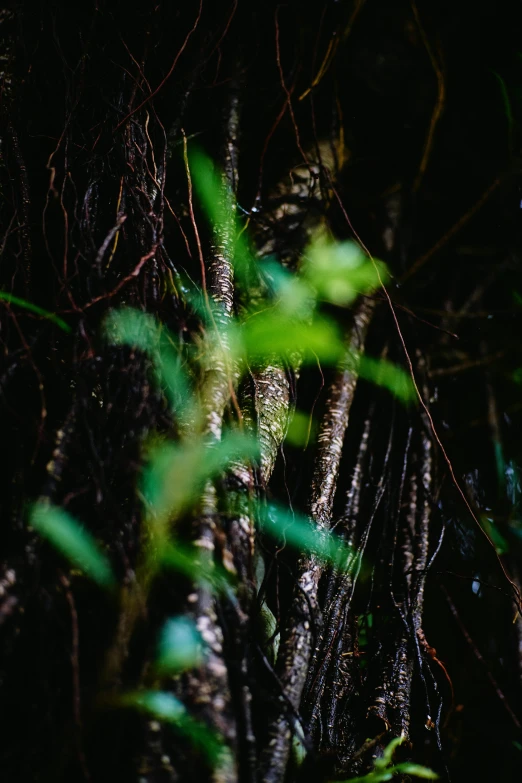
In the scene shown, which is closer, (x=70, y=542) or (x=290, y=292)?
(x=70, y=542)

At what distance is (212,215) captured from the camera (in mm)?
1657

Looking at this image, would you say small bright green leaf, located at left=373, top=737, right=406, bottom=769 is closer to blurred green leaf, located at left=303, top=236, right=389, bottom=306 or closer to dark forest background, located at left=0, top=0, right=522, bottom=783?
dark forest background, located at left=0, top=0, right=522, bottom=783

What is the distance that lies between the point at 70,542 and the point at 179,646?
267 millimetres

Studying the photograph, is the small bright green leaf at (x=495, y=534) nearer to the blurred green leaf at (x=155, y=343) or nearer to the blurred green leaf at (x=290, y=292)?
the blurred green leaf at (x=290, y=292)

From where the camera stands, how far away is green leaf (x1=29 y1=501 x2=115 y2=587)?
88 centimetres

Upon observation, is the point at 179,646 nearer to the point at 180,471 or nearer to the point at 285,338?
the point at 180,471

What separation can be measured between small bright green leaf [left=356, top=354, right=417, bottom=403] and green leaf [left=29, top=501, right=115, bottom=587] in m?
1.32

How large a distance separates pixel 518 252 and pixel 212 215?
60.2 inches

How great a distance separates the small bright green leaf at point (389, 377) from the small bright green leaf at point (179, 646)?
1.31m

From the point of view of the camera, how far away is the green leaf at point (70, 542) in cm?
88

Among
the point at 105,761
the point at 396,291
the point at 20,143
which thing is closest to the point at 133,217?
the point at 20,143

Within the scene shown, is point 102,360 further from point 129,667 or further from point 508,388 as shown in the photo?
point 508,388

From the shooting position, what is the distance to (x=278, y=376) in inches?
62.1

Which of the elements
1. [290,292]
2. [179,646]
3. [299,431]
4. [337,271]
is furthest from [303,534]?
[337,271]
